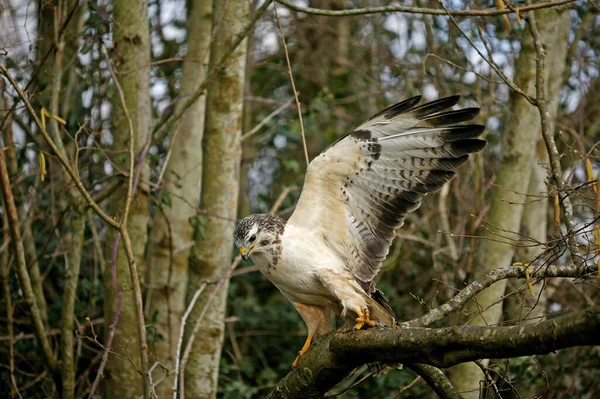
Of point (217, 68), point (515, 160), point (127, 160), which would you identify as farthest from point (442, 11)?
point (127, 160)

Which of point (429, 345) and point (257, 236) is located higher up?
point (257, 236)

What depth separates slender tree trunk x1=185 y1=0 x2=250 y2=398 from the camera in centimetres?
582

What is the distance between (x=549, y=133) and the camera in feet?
12.8

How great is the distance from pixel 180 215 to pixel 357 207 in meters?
2.21

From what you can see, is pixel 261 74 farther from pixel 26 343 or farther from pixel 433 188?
pixel 433 188

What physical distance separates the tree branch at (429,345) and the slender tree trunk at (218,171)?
2066 millimetres

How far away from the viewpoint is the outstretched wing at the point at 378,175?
4.31 meters

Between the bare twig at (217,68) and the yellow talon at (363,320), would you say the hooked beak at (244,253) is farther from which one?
the bare twig at (217,68)

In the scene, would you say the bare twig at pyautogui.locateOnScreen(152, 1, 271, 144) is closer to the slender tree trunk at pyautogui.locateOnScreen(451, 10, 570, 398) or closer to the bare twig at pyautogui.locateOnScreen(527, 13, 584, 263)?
the bare twig at pyautogui.locateOnScreen(527, 13, 584, 263)

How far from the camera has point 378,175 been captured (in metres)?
4.47

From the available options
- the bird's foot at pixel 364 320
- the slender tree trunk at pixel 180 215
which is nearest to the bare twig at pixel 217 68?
the slender tree trunk at pixel 180 215

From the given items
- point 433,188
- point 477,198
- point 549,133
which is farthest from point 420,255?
point 549,133

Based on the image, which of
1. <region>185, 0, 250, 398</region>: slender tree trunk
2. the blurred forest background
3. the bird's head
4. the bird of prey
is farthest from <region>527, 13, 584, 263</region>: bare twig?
<region>185, 0, 250, 398</region>: slender tree trunk

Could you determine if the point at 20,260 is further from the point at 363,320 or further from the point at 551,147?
the point at 551,147
